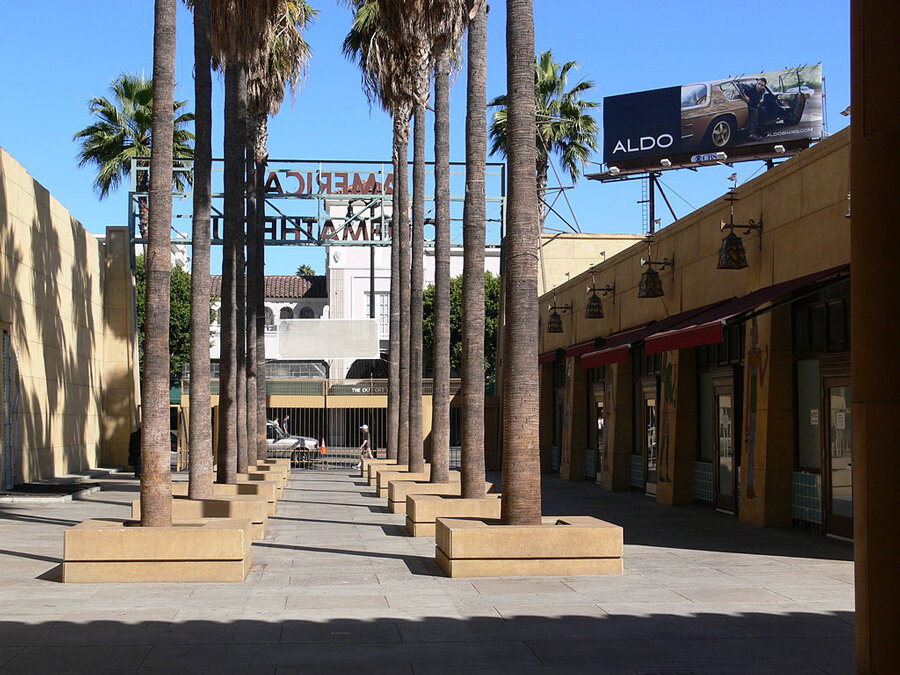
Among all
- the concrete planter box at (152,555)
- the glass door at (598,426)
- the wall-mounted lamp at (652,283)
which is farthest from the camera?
the glass door at (598,426)

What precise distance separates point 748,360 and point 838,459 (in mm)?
2882

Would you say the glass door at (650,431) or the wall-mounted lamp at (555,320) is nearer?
the glass door at (650,431)

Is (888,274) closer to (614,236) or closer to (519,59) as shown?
(519,59)

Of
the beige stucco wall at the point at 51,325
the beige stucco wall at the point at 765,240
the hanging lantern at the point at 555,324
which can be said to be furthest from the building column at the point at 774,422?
the beige stucco wall at the point at 51,325

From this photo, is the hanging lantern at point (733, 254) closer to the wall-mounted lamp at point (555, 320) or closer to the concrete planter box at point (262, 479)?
the concrete planter box at point (262, 479)

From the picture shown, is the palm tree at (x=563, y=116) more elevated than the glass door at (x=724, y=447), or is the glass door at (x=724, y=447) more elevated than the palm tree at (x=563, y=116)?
the palm tree at (x=563, y=116)

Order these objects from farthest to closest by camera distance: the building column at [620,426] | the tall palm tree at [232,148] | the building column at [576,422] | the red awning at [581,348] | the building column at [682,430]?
the building column at [576,422], the red awning at [581,348], the building column at [620,426], the building column at [682,430], the tall palm tree at [232,148]

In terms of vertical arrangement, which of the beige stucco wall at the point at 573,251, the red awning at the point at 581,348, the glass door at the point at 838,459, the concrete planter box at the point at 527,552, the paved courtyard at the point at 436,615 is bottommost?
the paved courtyard at the point at 436,615

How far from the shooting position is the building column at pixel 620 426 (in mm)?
28016

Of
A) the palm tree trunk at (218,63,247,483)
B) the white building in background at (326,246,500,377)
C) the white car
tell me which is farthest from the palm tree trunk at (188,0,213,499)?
the white building in background at (326,246,500,377)

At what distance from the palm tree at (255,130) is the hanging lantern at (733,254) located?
1163 centimetres

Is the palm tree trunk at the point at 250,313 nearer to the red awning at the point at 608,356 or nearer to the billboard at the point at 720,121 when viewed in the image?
the red awning at the point at 608,356

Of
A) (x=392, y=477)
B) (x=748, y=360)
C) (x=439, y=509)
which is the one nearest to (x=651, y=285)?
(x=748, y=360)

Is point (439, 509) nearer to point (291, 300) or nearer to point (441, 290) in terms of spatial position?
point (441, 290)
